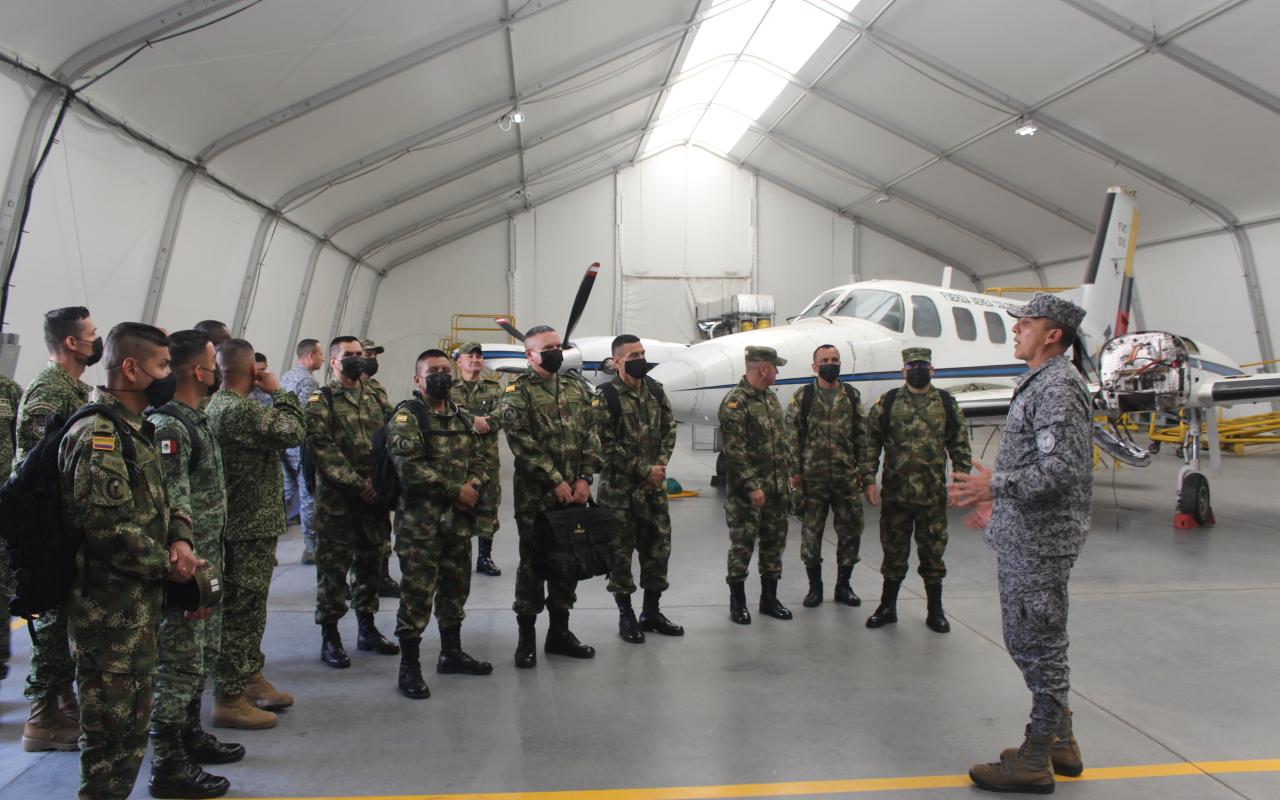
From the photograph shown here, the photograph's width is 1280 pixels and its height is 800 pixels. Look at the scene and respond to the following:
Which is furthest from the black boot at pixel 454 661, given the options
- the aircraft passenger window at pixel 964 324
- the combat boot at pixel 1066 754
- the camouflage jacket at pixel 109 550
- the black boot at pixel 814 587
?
the aircraft passenger window at pixel 964 324

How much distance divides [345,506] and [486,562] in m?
2.31

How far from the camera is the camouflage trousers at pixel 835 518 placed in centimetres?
558

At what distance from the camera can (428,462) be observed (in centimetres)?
420

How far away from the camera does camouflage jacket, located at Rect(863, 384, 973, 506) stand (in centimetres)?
510

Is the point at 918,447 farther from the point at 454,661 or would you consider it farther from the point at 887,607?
the point at 454,661

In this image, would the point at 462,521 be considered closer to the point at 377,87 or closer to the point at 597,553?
the point at 597,553

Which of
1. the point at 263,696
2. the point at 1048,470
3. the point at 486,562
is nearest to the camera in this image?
the point at 1048,470

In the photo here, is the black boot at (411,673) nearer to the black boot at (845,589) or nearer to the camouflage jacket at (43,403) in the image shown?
the camouflage jacket at (43,403)

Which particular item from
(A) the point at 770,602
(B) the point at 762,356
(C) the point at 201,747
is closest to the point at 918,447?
(B) the point at 762,356

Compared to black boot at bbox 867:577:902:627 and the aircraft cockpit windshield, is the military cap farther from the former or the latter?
the aircraft cockpit windshield

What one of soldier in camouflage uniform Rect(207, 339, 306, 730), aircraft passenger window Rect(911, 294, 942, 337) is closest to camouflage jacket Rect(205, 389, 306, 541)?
soldier in camouflage uniform Rect(207, 339, 306, 730)

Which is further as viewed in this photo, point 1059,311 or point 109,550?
point 1059,311

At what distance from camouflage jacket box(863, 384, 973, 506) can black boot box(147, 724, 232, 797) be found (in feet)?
13.6

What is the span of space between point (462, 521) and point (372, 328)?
18657 mm
